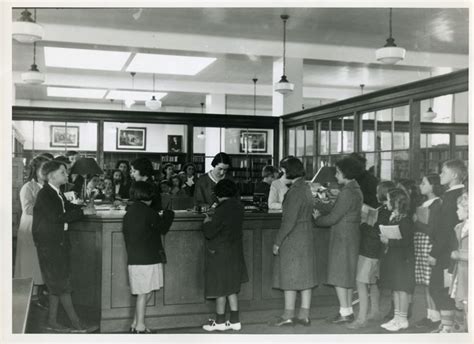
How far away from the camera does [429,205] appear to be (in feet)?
13.8

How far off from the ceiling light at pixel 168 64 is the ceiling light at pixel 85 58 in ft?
0.89

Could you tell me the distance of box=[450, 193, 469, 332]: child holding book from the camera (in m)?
2.96

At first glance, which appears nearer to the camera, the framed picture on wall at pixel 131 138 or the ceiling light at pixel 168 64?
the ceiling light at pixel 168 64

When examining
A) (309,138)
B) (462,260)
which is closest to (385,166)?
(309,138)

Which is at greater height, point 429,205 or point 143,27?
point 143,27

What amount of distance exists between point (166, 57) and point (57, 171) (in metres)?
6.18

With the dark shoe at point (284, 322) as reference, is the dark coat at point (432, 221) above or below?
above

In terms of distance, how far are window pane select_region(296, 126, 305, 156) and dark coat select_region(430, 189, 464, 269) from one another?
490 cm

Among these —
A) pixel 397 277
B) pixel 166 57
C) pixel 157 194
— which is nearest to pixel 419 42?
pixel 166 57

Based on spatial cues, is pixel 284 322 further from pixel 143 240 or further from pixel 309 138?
pixel 309 138

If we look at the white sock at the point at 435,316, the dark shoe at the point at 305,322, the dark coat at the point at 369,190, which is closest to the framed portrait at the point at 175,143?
the dark coat at the point at 369,190

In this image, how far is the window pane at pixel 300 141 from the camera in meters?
8.41

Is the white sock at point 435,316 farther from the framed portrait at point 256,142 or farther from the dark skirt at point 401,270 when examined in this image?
the framed portrait at point 256,142

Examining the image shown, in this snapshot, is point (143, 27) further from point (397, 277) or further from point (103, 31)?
point (397, 277)
